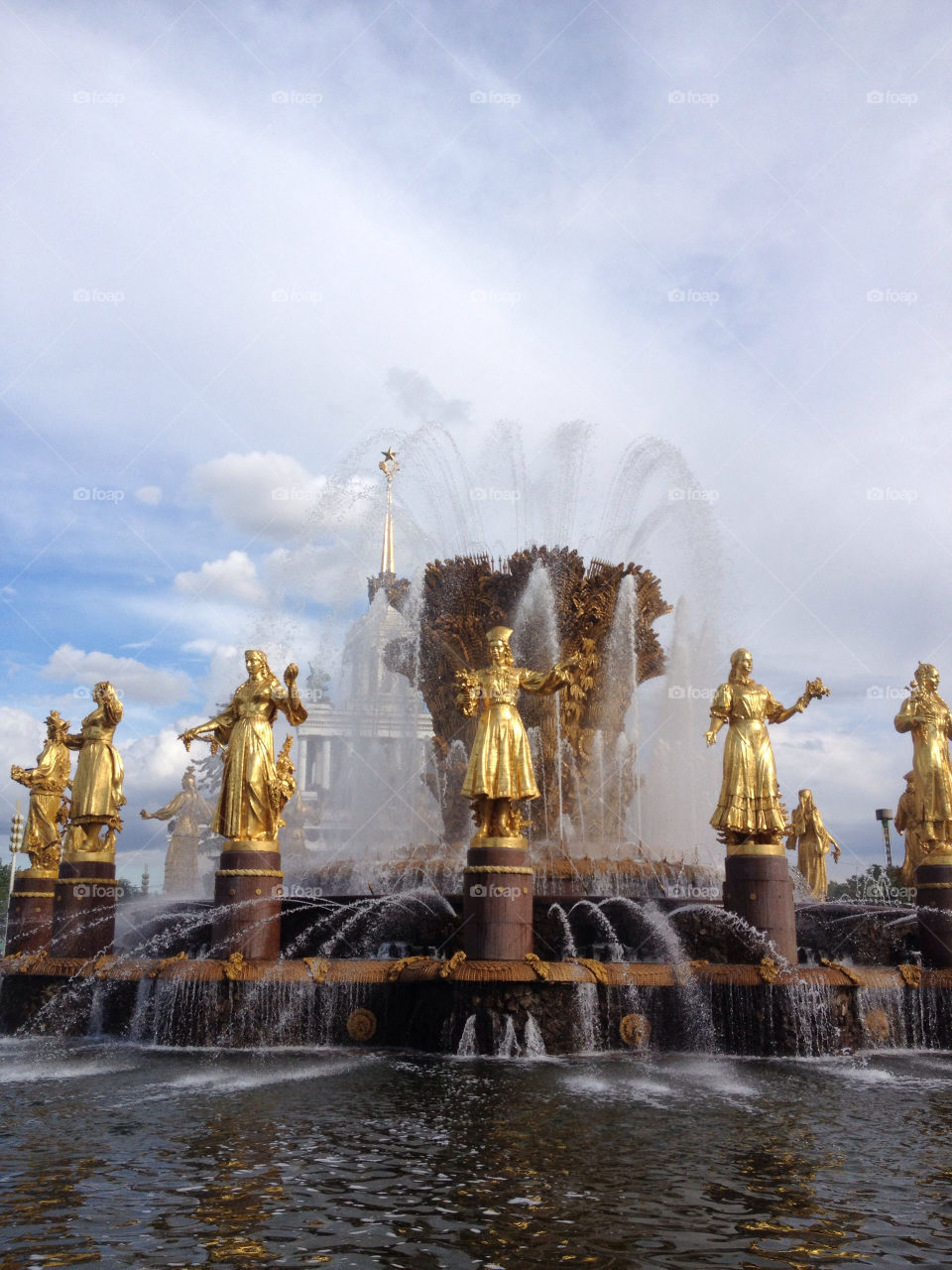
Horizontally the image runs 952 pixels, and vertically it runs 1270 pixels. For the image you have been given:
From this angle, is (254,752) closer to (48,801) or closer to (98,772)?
(98,772)

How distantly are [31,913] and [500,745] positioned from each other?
9531mm

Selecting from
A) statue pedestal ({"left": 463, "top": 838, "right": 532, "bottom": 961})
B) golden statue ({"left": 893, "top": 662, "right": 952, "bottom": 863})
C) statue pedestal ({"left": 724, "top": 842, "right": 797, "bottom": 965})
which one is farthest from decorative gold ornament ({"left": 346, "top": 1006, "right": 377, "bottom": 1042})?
golden statue ({"left": 893, "top": 662, "right": 952, "bottom": 863})

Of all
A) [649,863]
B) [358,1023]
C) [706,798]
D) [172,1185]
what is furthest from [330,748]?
[172,1185]

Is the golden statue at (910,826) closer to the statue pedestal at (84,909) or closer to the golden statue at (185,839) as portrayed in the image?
the statue pedestal at (84,909)

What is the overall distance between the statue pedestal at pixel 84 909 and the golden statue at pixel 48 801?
9.70 feet

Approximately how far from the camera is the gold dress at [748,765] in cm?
1329

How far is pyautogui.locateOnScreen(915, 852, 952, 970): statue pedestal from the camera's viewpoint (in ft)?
47.4

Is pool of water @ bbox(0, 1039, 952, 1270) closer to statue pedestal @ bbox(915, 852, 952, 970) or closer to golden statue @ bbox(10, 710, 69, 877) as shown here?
statue pedestal @ bbox(915, 852, 952, 970)

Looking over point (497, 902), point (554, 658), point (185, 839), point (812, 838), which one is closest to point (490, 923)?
point (497, 902)

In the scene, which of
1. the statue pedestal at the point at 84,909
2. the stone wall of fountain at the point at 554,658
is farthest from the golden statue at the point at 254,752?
the stone wall of fountain at the point at 554,658

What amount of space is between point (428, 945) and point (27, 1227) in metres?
8.93

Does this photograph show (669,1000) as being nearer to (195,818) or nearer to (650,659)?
(650,659)

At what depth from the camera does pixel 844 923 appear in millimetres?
16781

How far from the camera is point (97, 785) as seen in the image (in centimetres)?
1544
